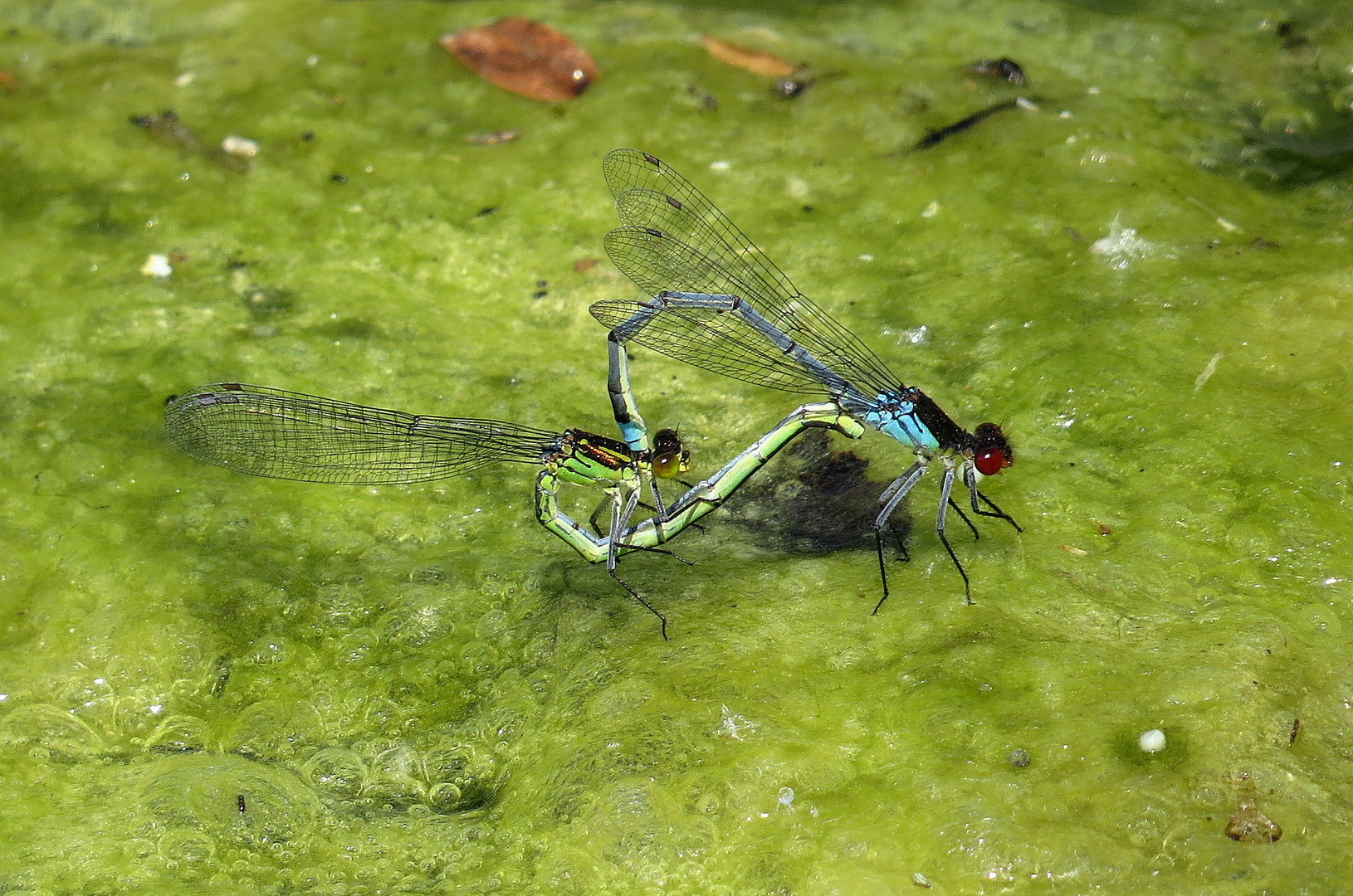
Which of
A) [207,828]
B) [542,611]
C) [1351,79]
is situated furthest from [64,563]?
[1351,79]

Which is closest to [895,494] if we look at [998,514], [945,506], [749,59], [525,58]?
[945,506]

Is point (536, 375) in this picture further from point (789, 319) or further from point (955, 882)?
point (955, 882)

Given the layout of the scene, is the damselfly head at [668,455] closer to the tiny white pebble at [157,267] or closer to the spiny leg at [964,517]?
the spiny leg at [964,517]

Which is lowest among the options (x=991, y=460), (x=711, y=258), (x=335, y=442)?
(x=335, y=442)

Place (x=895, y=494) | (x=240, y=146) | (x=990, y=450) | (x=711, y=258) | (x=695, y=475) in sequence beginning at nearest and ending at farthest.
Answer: (x=990, y=450), (x=895, y=494), (x=695, y=475), (x=711, y=258), (x=240, y=146)

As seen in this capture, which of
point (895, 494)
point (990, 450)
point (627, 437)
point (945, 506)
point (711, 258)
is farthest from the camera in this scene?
point (711, 258)

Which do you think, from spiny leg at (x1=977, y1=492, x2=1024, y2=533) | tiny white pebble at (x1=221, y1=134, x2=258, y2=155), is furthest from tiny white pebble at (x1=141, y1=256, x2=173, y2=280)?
spiny leg at (x1=977, y1=492, x2=1024, y2=533)

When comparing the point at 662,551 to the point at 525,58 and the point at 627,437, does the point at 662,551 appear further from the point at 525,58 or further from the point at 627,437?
the point at 525,58
